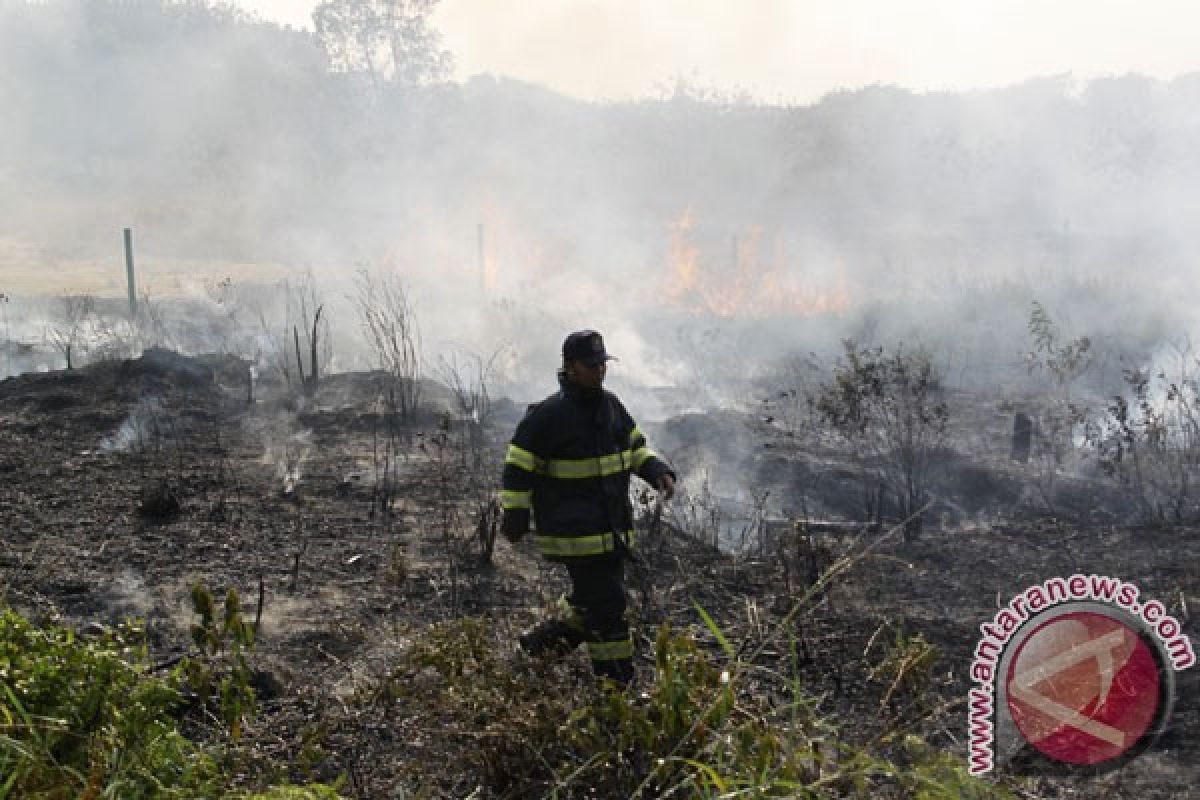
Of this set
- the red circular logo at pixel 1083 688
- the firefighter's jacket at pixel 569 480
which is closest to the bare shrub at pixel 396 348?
the firefighter's jacket at pixel 569 480

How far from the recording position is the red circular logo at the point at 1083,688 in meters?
4.30

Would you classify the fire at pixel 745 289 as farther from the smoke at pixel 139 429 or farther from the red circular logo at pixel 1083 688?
the red circular logo at pixel 1083 688

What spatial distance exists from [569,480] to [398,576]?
1.63m

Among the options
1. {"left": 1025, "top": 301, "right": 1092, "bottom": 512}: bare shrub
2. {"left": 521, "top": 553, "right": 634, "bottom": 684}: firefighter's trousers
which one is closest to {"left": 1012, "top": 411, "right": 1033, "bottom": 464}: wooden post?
{"left": 1025, "top": 301, "right": 1092, "bottom": 512}: bare shrub

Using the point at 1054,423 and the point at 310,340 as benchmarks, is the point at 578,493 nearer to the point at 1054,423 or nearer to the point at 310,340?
the point at 1054,423

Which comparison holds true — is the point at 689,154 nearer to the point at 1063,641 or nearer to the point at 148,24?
the point at 148,24

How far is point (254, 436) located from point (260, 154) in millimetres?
25751

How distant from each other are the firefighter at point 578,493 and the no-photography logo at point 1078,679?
5.35ft

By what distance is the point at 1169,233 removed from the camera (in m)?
26.0

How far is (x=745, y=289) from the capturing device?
2245 centimetres

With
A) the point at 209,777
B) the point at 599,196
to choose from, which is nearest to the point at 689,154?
the point at 599,196

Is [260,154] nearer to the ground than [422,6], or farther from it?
nearer to the ground

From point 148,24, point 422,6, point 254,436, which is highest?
point 148,24

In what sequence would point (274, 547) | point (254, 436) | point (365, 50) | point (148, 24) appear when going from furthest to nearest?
point (148, 24), point (365, 50), point (254, 436), point (274, 547)
